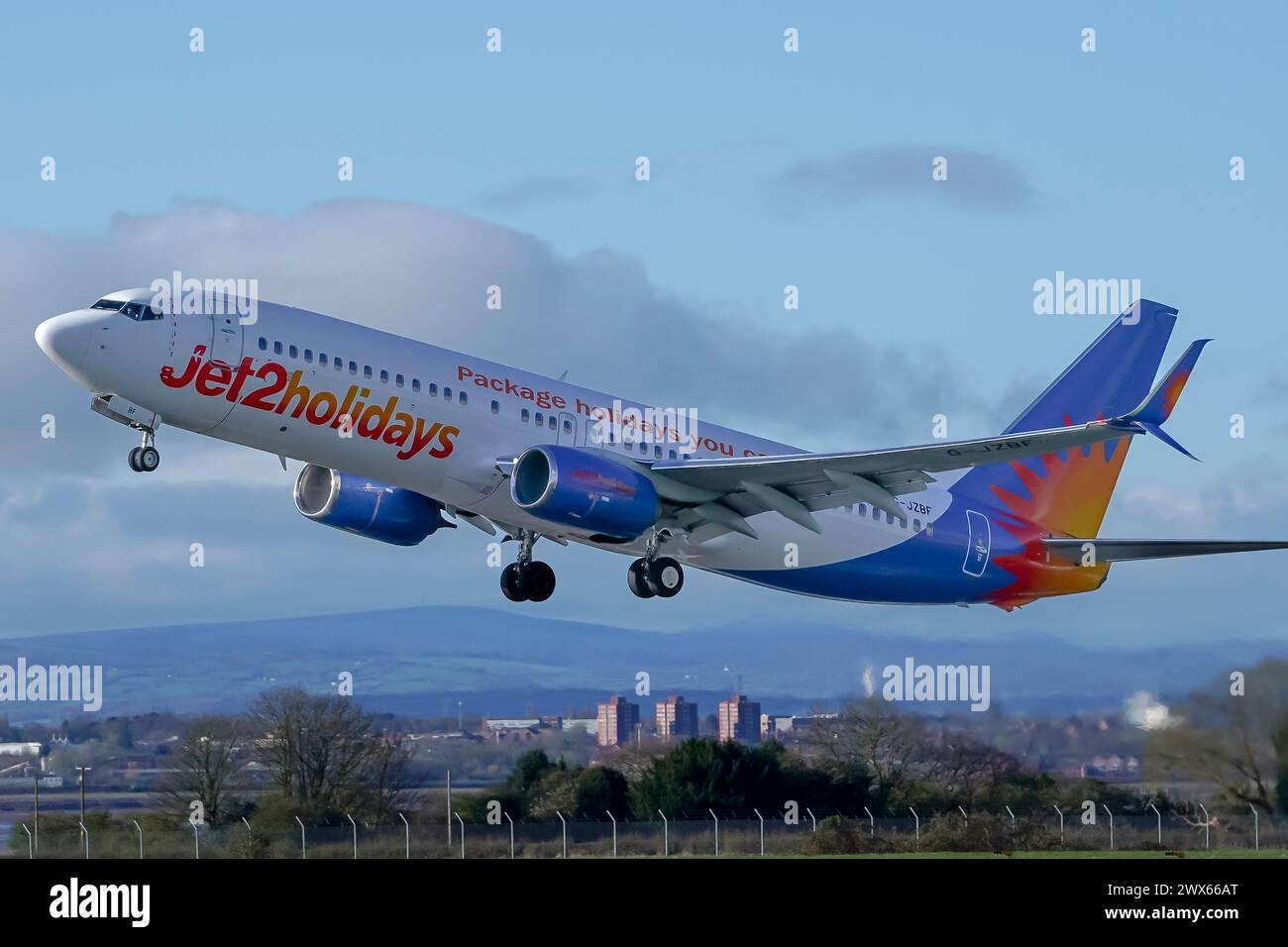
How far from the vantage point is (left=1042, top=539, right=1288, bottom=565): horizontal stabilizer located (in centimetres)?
3722

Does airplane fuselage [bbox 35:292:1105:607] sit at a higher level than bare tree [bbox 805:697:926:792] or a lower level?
higher

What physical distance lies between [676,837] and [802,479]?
6.84m

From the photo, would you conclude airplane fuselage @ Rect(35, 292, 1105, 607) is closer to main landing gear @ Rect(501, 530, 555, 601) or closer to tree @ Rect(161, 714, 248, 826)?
main landing gear @ Rect(501, 530, 555, 601)

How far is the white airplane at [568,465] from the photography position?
29.7m

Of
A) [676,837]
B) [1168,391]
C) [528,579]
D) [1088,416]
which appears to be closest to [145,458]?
[528,579]

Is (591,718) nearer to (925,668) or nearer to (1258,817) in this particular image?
(925,668)

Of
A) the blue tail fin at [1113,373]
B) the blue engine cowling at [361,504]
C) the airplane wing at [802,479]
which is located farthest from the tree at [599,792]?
the blue tail fin at [1113,373]

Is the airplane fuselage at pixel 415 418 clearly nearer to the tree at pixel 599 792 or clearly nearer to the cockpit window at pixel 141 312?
the cockpit window at pixel 141 312

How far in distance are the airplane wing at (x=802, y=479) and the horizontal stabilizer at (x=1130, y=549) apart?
5859mm

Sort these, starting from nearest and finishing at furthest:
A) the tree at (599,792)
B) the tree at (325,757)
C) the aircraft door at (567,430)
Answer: the aircraft door at (567,430), the tree at (325,757), the tree at (599,792)

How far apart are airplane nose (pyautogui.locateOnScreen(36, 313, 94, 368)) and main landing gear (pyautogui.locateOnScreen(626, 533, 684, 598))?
36.3ft

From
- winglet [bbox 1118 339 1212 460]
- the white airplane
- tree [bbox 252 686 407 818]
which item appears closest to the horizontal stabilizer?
the white airplane
